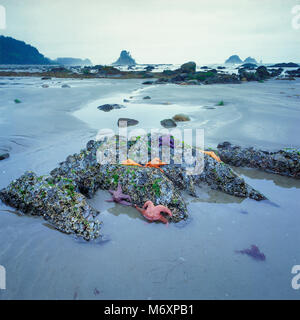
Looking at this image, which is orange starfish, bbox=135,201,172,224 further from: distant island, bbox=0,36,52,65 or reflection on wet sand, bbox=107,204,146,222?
distant island, bbox=0,36,52,65

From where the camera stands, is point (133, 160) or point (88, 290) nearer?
point (88, 290)

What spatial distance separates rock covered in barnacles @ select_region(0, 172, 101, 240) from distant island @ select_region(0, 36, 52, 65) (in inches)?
7094

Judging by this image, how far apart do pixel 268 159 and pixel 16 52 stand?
19218 centimetres

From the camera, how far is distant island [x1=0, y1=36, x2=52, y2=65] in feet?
467

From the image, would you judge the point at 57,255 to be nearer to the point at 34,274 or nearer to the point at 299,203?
the point at 34,274

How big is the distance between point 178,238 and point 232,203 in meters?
1.67

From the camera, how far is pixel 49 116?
38.8ft

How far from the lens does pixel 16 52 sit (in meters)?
151

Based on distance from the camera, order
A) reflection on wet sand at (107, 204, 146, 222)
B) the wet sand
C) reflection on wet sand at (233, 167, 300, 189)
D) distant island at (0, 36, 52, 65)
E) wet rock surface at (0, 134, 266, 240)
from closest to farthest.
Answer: the wet sand, wet rock surface at (0, 134, 266, 240), reflection on wet sand at (107, 204, 146, 222), reflection on wet sand at (233, 167, 300, 189), distant island at (0, 36, 52, 65)

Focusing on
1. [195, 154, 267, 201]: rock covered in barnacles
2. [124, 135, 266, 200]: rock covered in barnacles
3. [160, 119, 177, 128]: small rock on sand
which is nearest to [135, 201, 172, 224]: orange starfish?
[124, 135, 266, 200]: rock covered in barnacles

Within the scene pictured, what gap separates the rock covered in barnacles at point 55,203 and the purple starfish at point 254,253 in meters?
2.51
